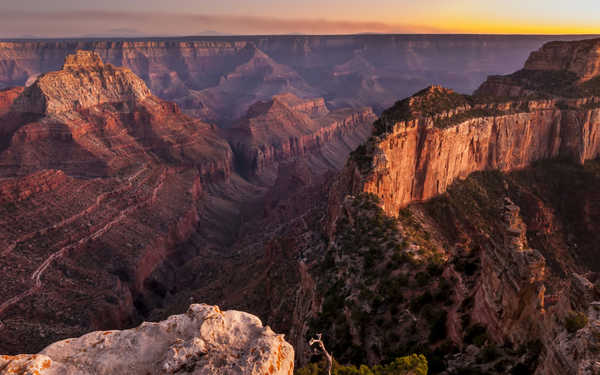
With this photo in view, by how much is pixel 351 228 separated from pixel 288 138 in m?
123

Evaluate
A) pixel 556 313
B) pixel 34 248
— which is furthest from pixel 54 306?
pixel 556 313

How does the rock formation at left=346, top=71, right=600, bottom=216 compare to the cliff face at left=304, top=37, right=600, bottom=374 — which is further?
the rock formation at left=346, top=71, right=600, bottom=216

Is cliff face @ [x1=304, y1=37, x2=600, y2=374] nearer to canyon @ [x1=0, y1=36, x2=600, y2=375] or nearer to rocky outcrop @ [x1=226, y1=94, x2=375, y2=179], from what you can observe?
canyon @ [x1=0, y1=36, x2=600, y2=375]

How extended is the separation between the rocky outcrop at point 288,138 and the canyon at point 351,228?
25494mm

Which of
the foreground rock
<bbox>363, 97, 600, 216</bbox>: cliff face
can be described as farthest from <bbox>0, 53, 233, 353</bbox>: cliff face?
<bbox>363, 97, 600, 216</bbox>: cliff face

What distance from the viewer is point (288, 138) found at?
488 ft

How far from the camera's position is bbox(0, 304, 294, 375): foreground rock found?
9047mm

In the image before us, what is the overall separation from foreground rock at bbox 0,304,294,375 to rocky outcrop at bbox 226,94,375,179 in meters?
122

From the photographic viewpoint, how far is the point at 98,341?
10.2 meters

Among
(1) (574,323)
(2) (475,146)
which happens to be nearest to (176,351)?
(1) (574,323)

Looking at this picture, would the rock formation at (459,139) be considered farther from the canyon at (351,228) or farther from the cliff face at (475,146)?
the canyon at (351,228)

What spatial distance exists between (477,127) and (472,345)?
39422 millimetres

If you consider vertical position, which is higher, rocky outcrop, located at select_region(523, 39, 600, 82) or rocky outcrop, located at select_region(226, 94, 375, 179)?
rocky outcrop, located at select_region(523, 39, 600, 82)

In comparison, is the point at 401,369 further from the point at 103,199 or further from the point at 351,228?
the point at 103,199
